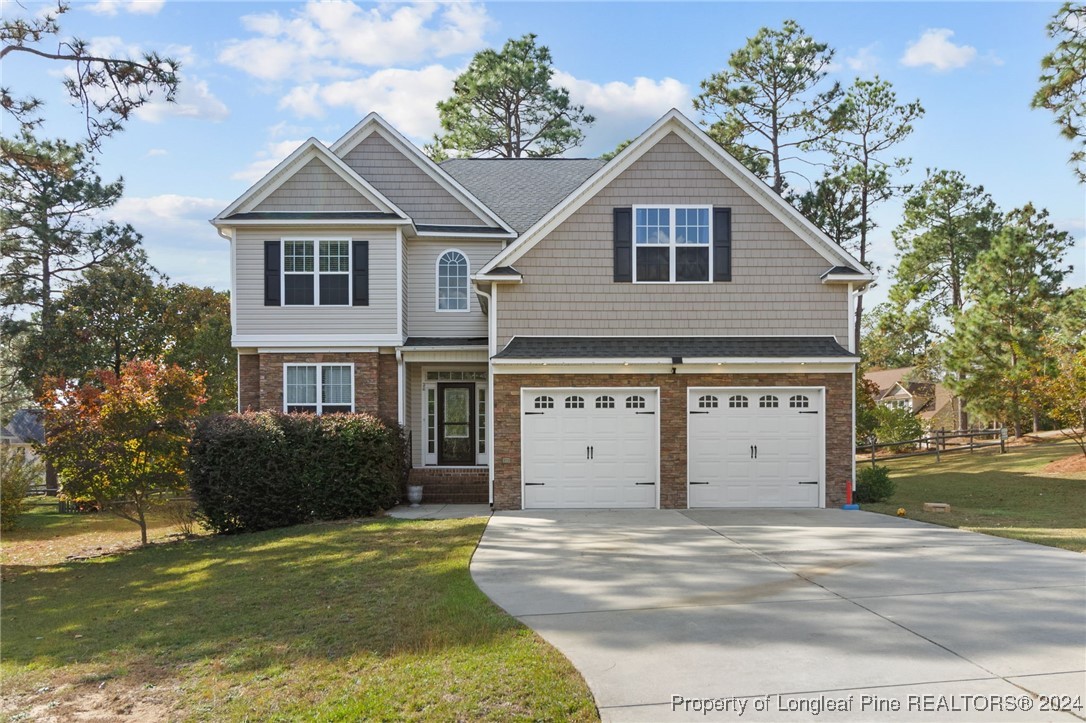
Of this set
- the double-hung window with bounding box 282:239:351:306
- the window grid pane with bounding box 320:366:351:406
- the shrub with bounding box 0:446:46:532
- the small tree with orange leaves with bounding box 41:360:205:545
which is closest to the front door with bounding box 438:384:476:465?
the window grid pane with bounding box 320:366:351:406

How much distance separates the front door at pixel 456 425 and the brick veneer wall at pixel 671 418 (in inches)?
159

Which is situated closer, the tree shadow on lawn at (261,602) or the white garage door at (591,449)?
the tree shadow on lawn at (261,602)

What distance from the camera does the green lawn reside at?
13273 millimetres

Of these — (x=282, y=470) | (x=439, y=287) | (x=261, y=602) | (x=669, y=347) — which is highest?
(x=439, y=287)

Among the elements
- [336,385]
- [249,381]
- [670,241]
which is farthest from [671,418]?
[249,381]

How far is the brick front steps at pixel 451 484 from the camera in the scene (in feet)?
60.5

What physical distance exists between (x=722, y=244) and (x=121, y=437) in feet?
39.7

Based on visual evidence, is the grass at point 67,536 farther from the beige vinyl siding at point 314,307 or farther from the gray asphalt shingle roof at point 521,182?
the gray asphalt shingle roof at point 521,182

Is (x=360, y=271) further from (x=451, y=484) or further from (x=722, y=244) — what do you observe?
(x=722, y=244)


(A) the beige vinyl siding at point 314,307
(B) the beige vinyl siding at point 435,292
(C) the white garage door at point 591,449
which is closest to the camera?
(C) the white garage door at point 591,449

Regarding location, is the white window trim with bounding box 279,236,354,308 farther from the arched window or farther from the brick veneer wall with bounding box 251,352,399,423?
the arched window

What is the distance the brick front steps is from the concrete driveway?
5.74 meters

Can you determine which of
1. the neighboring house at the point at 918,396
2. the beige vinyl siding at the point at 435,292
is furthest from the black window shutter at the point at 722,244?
the neighboring house at the point at 918,396

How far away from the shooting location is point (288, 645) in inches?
283
